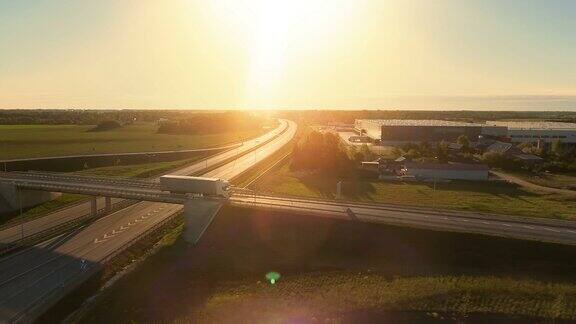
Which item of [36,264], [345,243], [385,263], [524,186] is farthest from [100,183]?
[524,186]

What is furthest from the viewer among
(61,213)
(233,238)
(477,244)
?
(61,213)

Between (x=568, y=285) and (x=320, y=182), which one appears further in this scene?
(x=320, y=182)

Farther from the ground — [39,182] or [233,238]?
[39,182]

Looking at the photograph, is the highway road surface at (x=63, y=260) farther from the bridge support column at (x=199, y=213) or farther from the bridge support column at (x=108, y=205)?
the bridge support column at (x=199, y=213)

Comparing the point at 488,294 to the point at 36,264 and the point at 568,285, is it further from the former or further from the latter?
the point at 36,264

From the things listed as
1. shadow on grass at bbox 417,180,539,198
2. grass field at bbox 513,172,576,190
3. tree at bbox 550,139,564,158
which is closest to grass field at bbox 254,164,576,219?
shadow on grass at bbox 417,180,539,198

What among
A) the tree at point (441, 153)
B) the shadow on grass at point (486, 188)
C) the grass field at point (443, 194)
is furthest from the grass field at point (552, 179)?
the tree at point (441, 153)
